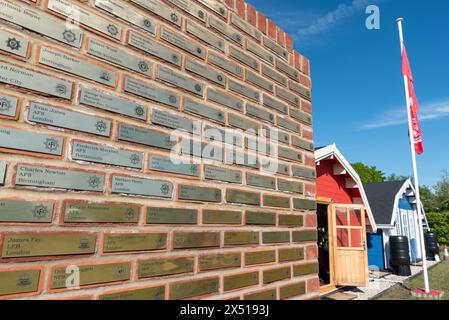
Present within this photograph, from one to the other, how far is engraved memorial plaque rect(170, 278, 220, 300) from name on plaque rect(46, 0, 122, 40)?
1.21 metres

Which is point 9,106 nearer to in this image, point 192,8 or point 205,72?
point 205,72

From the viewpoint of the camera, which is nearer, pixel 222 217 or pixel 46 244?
pixel 46 244

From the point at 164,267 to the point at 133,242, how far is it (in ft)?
0.67

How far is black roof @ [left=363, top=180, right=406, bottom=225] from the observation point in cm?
1426

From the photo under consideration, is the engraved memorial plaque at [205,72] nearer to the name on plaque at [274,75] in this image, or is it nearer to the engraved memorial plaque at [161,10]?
the engraved memorial plaque at [161,10]

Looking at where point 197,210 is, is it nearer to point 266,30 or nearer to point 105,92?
point 105,92

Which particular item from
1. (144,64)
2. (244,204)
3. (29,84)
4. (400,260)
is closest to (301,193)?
(244,204)

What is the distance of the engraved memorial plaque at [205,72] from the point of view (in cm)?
171

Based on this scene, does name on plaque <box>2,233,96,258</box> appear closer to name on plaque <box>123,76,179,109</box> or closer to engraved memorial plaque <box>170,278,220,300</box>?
engraved memorial plaque <box>170,278,220,300</box>

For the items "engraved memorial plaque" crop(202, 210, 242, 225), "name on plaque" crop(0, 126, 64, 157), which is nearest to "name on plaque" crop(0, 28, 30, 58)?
"name on plaque" crop(0, 126, 64, 157)

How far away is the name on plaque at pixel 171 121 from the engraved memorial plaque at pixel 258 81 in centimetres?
67

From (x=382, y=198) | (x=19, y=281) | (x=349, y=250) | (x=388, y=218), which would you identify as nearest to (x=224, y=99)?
(x=19, y=281)

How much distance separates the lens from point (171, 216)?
4.77 feet

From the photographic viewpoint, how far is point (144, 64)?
58.8 inches
